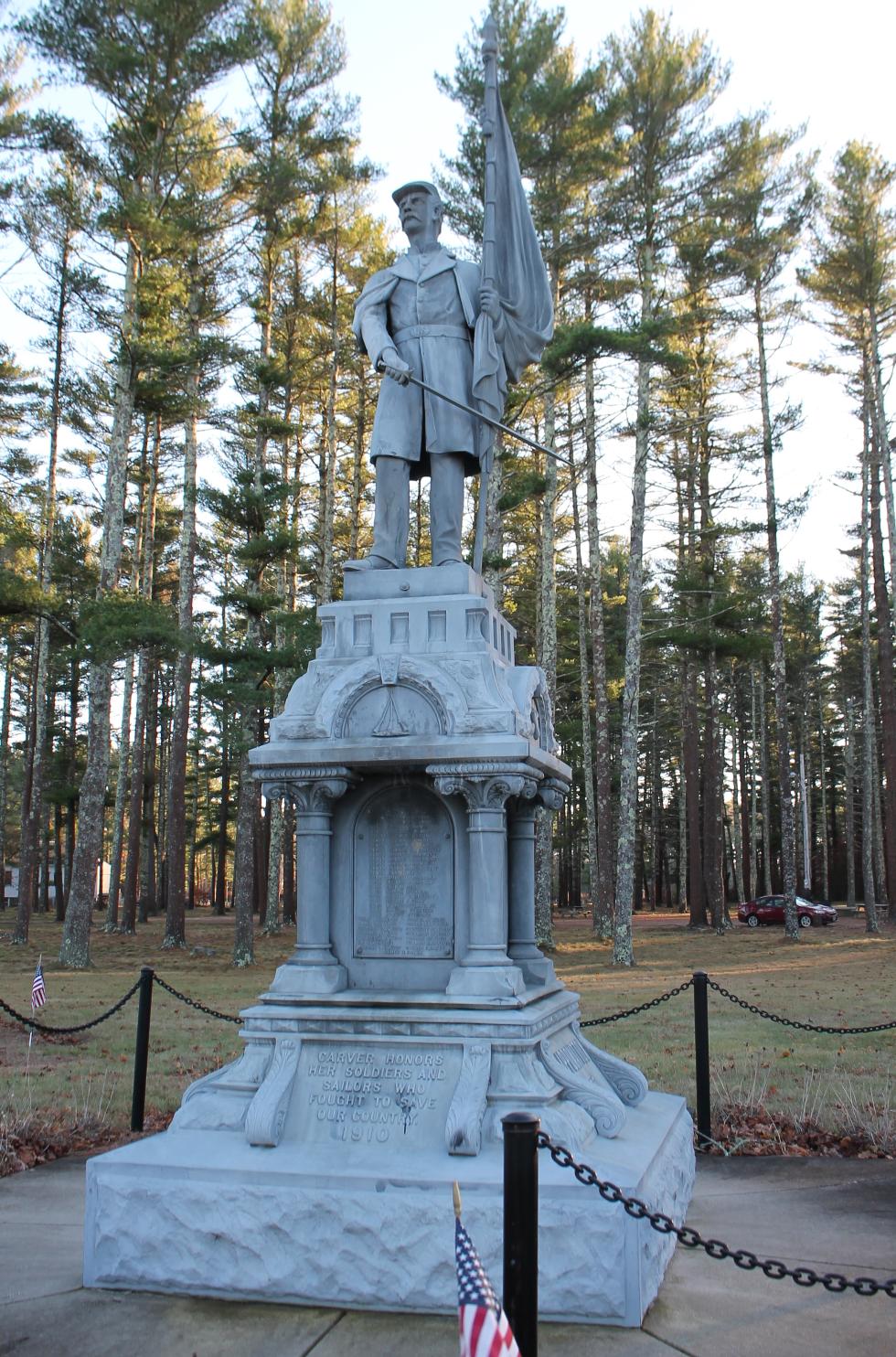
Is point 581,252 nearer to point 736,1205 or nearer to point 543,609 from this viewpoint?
point 543,609

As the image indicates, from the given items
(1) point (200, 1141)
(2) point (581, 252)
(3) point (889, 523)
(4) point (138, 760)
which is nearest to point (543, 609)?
(2) point (581, 252)

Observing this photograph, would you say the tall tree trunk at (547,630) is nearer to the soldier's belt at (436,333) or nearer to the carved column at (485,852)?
the soldier's belt at (436,333)

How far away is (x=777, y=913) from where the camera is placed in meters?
39.7

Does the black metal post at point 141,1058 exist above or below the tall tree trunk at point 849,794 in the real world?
below

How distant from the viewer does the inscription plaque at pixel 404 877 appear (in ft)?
19.0

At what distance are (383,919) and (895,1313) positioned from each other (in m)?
2.81

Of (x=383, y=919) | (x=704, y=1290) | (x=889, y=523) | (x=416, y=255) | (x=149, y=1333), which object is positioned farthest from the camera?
(x=889, y=523)

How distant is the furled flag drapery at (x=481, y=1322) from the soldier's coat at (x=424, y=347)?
4.55 meters

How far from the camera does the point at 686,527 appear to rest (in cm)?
3209

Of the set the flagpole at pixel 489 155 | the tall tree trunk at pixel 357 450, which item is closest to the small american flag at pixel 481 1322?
the flagpole at pixel 489 155

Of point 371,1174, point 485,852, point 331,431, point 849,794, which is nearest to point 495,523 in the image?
point 331,431

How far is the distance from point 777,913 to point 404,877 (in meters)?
36.6

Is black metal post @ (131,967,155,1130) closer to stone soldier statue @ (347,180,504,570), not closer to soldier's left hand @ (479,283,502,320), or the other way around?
stone soldier statue @ (347,180,504,570)

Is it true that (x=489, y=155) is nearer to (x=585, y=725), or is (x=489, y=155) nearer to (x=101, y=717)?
(x=101, y=717)
